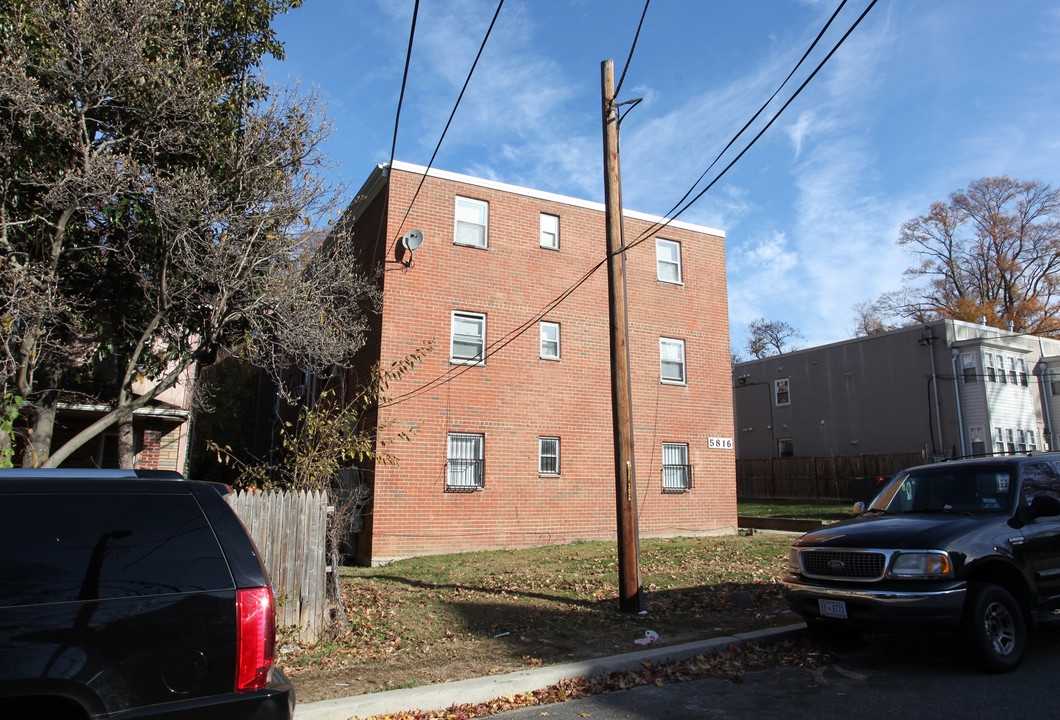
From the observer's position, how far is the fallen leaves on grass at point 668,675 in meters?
5.48

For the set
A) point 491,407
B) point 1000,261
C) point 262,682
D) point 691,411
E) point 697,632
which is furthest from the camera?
point 1000,261

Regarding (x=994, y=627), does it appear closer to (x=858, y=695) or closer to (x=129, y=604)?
(x=858, y=695)

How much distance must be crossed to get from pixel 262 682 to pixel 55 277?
7386 mm

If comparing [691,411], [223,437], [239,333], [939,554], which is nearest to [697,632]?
[939,554]

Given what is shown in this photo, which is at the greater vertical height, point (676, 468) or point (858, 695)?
point (676, 468)

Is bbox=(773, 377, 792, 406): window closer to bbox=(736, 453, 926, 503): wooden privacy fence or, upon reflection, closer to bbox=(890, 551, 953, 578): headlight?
bbox=(736, 453, 926, 503): wooden privacy fence

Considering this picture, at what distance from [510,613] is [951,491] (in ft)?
16.7

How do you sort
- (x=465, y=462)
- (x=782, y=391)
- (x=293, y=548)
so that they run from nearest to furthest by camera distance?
1. (x=293, y=548)
2. (x=465, y=462)
3. (x=782, y=391)

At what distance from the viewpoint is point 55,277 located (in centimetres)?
846

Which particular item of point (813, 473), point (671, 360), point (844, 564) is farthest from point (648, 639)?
point (813, 473)

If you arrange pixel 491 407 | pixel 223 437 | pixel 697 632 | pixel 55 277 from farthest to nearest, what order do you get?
1. pixel 223 437
2. pixel 491 407
3. pixel 55 277
4. pixel 697 632

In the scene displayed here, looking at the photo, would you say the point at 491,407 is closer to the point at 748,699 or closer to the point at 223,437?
the point at 748,699

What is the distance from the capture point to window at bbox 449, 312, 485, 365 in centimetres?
1527

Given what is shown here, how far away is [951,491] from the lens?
7035 millimetres
